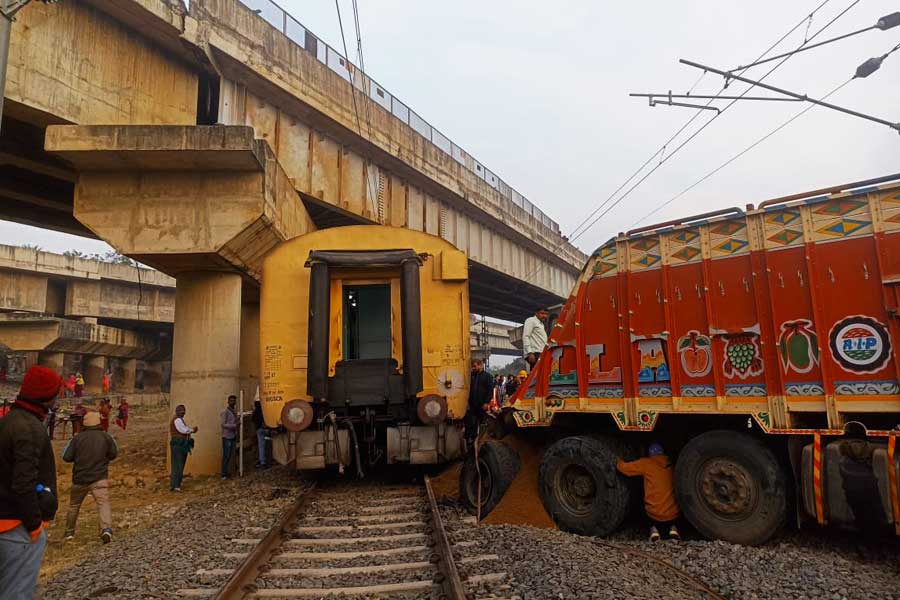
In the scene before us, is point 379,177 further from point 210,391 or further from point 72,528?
point 72,528

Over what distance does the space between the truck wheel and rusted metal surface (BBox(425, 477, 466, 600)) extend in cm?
131

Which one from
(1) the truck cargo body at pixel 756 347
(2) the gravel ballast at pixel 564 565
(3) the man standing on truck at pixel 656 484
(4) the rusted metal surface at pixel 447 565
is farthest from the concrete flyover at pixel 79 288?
(3) the man standing on truck at pixel 656 484

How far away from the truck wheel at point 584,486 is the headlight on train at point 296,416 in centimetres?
327

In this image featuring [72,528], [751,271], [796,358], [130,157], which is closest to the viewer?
[796,358]

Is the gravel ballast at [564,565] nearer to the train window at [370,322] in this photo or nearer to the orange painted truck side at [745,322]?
the orange painted truck side at [745,322]

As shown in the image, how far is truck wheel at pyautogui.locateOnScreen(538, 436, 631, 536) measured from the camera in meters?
5.90

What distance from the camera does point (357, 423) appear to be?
8.51 metres

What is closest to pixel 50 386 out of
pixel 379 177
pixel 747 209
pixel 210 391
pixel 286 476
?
pixel 747 209

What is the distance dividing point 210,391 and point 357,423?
4129 mm

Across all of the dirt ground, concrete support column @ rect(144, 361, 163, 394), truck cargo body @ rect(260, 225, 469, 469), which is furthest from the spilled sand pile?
concrete support column @ rect(144, 361, 163, 394)

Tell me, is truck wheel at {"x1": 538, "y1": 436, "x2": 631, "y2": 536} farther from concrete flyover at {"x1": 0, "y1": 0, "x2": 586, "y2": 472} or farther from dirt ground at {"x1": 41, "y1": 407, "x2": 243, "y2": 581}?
concrete flyover at {"x1": 0, "y1": 0, "x2": 586, "y2": 472}

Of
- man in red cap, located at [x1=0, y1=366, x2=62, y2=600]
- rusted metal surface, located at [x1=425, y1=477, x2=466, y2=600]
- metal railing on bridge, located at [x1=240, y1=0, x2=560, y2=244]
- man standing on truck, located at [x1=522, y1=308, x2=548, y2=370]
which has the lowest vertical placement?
rusted metal surface, located at [x1=425, y1=477, x2=466, y2=600]

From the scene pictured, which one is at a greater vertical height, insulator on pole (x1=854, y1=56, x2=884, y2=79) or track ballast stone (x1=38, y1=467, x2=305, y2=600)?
insulator on pole (x1=854, y1=56, x2=884, y2=79)

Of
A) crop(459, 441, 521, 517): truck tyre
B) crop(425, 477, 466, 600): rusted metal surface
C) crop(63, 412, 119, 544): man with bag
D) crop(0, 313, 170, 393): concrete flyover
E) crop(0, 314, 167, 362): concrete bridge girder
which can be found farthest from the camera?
crop(0, 313, 170, 393): concrete flyover
